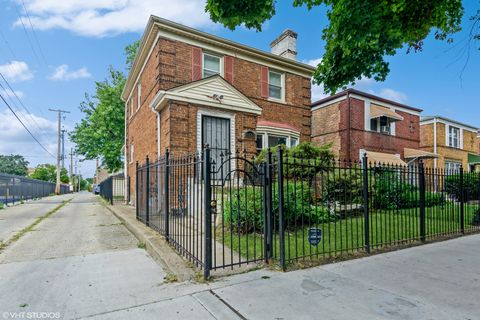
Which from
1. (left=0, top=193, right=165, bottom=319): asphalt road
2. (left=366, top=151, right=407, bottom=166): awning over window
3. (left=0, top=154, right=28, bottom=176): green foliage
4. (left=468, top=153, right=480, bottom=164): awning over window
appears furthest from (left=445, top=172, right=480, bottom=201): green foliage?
(left=0, top=154, right=28, bottom=176): green foliage

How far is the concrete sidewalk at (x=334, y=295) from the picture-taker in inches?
117

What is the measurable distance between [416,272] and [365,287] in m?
1.20

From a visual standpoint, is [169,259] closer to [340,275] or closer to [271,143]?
[340,275]

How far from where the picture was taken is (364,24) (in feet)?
19.3

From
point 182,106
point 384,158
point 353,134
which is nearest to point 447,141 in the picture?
point 384,158

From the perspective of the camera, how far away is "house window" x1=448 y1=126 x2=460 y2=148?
2439cm

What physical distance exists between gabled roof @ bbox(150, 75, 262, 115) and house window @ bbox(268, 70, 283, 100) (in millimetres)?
2457

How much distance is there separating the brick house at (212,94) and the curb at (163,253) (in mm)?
3917

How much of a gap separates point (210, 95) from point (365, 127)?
36.5 ft

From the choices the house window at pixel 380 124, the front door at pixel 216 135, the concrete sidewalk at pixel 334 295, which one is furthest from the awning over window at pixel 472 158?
the concrete sidewalk at pixel 334 295

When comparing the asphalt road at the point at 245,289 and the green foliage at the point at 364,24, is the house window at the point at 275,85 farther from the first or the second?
the asphalt road at the point at 245,289

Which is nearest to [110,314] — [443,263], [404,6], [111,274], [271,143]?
[111,274]

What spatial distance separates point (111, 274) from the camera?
4230mm

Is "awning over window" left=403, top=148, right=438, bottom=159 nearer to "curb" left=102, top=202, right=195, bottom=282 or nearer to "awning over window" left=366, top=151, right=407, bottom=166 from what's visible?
"awning over window" left=366, top=151, right=407, bottom=166
